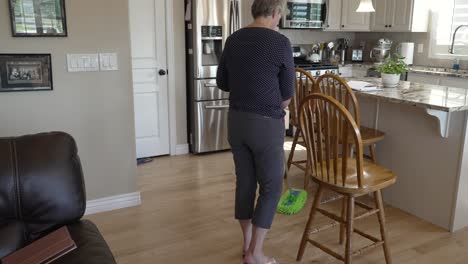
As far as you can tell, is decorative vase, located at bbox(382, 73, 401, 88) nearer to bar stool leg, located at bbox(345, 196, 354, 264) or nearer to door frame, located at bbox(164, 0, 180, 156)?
bar stool leg, located at bbox(345, 196, 354, 264)

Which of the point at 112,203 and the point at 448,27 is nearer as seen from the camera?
the point at 112,203

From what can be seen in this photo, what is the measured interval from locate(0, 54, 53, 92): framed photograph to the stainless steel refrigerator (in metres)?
1.85

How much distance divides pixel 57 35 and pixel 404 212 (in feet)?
8.99

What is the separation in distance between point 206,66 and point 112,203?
1866 mm

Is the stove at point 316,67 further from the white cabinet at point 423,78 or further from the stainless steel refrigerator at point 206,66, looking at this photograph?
the stainless steel refrigerator at point 206,66

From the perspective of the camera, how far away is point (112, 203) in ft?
10.7

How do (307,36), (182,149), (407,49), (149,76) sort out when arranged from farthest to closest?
(307,36)
(407,49)
(182,149)
(149,76)

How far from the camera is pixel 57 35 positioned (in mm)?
2838

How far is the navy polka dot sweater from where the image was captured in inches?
82.9

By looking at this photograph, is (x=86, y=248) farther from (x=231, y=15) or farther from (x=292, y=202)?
(x=231, y=15)

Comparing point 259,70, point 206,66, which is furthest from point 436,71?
point 259,70

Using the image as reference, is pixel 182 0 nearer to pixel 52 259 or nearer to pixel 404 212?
pixel 404 212

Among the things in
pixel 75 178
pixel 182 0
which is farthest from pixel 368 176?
pixel 182 0

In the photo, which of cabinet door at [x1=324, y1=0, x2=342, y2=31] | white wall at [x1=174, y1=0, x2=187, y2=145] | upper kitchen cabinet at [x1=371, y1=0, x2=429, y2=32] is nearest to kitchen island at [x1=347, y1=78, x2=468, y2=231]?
white wall at [x1=174, y1=0, x2=187, y2=145]
